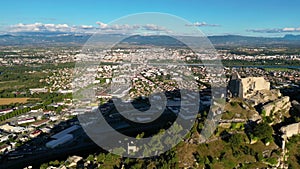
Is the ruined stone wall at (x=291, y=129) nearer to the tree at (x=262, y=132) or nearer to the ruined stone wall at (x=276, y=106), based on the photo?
the tree at (x=262, y=132)

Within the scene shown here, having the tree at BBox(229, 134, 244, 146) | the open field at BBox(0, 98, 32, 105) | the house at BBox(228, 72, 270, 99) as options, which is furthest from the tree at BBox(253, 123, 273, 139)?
the open field at BBox(0, 98, 32, 105)

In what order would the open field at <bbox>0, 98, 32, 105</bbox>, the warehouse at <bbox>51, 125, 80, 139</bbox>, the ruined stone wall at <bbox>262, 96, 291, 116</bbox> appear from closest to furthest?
the ruined stone wall at <bbox>262, 96, 291, 116</bbox>
the warehouse at <bbox>51, 125, 80, 139</bbox>
the open field at <bbox>0, 98, 32, 105</bbox>

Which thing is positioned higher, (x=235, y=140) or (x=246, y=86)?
(x=246, y=86)

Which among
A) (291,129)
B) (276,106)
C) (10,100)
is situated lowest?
(10,100)

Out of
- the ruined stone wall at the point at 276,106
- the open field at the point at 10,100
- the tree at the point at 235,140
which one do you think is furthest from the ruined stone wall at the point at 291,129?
the open field at the point at 10,100

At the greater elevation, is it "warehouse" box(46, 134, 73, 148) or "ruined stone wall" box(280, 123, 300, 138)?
"ruined stone wall" box(280, 123, 300, 138)

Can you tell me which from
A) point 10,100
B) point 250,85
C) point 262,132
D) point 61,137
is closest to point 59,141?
point 61,137

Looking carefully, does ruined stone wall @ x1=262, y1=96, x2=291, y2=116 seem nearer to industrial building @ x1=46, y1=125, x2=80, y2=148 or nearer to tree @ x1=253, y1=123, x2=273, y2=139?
tree @ x1=253, y1=123, x2=273, y2=139

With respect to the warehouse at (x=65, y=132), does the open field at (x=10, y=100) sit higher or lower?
higher

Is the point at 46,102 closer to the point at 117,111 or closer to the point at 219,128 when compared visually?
the point at 117,111

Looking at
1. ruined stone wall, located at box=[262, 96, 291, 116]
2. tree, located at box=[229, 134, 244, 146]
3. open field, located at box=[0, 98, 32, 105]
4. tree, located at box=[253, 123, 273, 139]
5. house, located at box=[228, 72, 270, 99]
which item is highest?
house, located at box=[228, 72, 270, 99]

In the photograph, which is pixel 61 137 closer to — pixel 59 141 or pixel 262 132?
pixel 59 141
